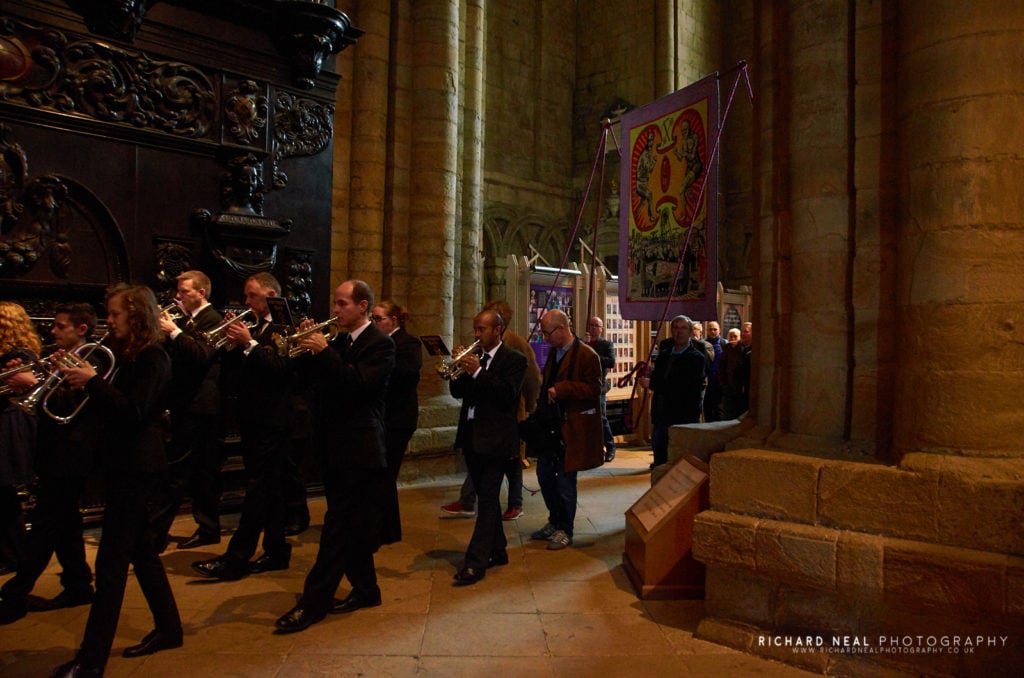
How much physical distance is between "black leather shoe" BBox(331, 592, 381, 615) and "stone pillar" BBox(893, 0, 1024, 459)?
2.83 meters

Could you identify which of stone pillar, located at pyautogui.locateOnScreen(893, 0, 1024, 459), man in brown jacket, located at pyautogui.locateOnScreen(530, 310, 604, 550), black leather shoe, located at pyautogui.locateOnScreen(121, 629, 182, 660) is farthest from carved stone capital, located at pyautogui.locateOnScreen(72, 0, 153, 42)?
stone pillar, located at pyautogui.locateOnScreen(893, 0, 1024, 459)

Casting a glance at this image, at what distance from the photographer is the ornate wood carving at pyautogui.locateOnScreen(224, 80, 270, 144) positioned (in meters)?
6.40

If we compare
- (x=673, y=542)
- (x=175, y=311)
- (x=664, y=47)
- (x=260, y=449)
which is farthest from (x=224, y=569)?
(x=664, y=47)

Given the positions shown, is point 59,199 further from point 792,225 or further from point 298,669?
point 792,225

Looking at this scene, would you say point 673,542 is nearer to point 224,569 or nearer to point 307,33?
point 224,569

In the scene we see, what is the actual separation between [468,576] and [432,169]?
15.9ft

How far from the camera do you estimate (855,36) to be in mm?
3648

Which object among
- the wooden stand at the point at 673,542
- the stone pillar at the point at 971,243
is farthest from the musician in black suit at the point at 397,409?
the stone pillar at the point at 971,243

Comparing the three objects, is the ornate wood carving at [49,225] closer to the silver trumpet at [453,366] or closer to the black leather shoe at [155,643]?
the silver trumpet at [453,366]

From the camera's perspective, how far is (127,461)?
313cm

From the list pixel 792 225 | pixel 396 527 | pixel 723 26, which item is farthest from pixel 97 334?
pixel 723 26

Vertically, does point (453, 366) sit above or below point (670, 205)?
below

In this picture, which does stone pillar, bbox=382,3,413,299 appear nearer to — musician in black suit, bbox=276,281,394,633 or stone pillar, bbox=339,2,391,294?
stone pillar, bbox=339,2,391,294

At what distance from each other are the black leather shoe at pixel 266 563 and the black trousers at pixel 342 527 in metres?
0.99
